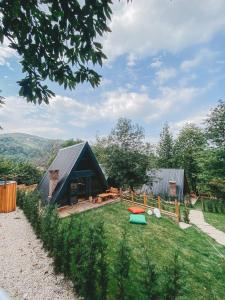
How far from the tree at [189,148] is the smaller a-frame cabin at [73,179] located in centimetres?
2440

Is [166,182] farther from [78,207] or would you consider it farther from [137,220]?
[137,220]

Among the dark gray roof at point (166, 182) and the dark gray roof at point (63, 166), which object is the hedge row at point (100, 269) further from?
the dark gray roof at point (166, 182)

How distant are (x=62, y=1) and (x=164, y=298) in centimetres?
565

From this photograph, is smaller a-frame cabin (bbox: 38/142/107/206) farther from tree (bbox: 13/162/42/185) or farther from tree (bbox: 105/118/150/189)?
tree (bbox: 13/162/42/185)

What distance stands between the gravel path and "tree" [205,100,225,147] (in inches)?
1120

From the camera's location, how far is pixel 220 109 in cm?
3070

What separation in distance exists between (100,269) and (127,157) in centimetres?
1575

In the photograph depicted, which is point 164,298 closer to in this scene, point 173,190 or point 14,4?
point 14,4

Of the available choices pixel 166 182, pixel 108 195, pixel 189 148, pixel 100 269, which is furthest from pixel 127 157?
pixel 189 148

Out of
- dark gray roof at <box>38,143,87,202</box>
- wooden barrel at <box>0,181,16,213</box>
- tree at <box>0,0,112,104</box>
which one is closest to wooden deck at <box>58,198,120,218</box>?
dark gray roof at <box>38,143,87,202</box>

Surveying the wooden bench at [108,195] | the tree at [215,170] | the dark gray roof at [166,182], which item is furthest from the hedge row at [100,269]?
the tree at [215,170]

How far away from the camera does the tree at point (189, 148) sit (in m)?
38.3

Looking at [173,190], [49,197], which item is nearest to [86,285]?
[49,197]

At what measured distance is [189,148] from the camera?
39.8 metres
